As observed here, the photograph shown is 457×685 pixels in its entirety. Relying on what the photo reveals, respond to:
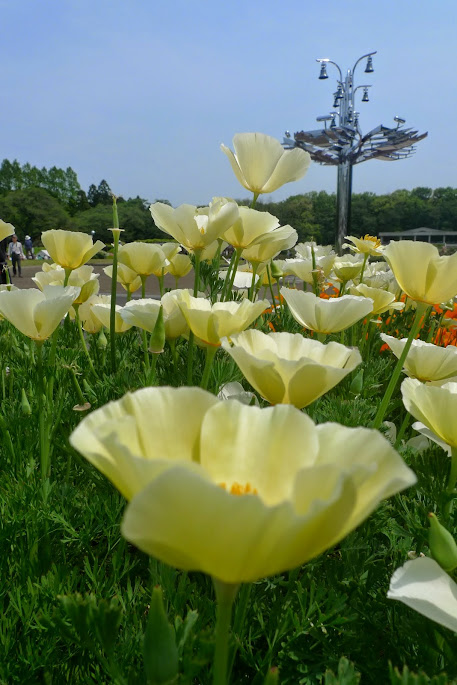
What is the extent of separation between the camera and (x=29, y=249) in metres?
28.9

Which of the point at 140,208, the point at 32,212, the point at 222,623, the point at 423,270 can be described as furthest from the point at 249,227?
the point at 140,208

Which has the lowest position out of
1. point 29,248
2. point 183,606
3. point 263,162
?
point 29,248

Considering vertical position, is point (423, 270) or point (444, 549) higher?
point (423, 270)

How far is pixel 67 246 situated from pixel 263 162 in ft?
2.13

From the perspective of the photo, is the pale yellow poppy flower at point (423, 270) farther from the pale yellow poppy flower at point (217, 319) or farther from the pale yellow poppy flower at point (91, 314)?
the pale yellow poppy flower at point (91, 314)

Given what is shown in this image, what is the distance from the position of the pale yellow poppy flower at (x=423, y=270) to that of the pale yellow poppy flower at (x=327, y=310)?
0.09 meters

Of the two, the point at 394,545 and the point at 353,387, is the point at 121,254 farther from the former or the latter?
the point at 394,545

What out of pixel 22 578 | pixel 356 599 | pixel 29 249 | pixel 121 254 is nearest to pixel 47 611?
pixel 22 578

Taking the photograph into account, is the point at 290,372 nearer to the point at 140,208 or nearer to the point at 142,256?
the point at 142,256

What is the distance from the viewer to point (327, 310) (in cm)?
122

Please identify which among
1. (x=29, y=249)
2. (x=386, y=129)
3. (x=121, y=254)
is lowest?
(x=29, y=249)

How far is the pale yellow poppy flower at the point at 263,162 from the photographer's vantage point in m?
1.65

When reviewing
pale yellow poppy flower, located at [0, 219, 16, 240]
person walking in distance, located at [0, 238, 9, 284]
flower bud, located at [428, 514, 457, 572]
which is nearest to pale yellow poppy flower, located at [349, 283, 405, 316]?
pale yellow poppy flower, located at [0, 219, 16, 240]

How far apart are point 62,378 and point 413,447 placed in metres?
1.05
